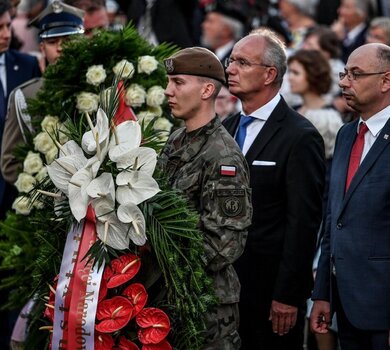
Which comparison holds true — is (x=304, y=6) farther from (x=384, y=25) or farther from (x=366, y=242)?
(x=366, y=242)

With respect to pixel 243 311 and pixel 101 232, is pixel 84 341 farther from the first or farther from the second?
pixel 243 311

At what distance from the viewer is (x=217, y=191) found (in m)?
5.13

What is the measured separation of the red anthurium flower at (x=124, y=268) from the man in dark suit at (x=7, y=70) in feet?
9.91

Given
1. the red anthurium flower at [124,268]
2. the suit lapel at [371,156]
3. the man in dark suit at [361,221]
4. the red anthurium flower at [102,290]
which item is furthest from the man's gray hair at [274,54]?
the red anthurium flower at [102,290]

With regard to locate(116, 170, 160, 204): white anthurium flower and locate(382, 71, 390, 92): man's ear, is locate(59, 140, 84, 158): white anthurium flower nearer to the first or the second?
locate(116, 170, 160, 204): white anthurium flower

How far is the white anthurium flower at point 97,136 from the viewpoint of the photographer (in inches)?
200

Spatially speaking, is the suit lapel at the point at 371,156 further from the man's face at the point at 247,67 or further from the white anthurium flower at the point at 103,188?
the white anthurium flower at the point at 103,188

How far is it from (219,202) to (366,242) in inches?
34.8

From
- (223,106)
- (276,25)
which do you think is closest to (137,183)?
(223,106)

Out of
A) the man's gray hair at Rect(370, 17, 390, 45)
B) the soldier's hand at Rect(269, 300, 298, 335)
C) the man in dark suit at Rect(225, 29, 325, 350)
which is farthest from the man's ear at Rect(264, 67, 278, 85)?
the man's gray hair at Rect(370, 17, 390, 45)

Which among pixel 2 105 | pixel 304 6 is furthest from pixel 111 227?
pixel 304 6

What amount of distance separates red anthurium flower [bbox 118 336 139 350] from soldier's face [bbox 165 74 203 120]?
49.4 inches

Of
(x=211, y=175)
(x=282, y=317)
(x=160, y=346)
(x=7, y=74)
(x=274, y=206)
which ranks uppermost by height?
(x=7, y=74)

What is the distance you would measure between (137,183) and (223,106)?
181 inches
